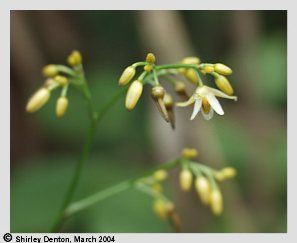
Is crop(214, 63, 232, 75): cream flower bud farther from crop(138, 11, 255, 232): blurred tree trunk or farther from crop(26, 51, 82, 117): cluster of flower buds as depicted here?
crop(138, 11, 255, 232): blurred tree trunk

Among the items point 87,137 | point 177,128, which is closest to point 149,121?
point 177,128

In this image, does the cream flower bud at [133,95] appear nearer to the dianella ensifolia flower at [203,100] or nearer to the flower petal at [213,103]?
the dianella ensifolia flower at [203,100]

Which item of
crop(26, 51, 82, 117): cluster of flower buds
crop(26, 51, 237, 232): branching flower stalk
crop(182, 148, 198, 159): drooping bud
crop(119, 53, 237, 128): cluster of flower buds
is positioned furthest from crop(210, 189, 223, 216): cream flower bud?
crop(26, 51, 82, 117): cluster of flower buds

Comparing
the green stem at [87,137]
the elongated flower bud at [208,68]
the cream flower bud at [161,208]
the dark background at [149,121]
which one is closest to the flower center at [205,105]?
the elongated flower bud at [208,68]

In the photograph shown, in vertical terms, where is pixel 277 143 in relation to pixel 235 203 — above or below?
above

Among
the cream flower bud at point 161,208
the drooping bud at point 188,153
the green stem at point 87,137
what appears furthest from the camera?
the cream flower bud at point 161,208

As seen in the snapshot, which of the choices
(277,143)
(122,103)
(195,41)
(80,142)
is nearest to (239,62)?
(195,41)

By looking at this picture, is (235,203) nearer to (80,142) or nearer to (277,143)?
(277,143)

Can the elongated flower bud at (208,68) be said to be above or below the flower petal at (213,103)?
above
